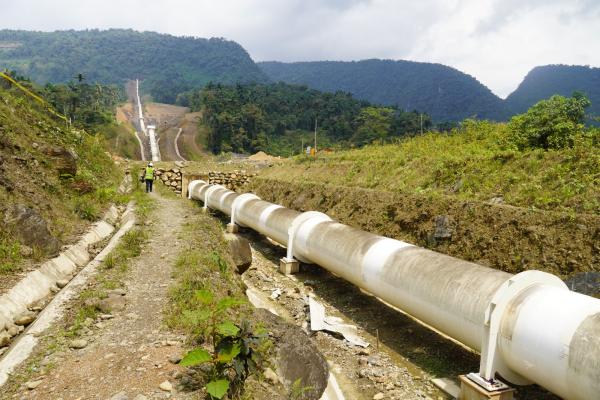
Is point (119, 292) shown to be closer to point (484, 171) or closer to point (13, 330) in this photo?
point (13, 330)

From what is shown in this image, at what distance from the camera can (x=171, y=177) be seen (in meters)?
27.3

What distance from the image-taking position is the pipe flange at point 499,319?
482 centimetres

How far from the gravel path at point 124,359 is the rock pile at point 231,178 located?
2079 centimetres

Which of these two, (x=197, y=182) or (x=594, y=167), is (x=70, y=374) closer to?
(x=594, y=167)

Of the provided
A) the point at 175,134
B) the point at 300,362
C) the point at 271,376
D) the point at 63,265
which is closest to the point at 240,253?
the point at 63,265

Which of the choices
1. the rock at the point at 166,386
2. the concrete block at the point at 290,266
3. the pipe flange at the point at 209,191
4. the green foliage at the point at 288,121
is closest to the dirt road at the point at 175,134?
the green foliage at the point at 288,121

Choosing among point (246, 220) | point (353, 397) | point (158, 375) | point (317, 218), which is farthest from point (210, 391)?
point (246, 220)

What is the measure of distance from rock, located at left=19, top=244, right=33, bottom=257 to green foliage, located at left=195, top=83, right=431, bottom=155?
198 feet

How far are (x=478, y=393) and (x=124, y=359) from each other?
4.29 meters

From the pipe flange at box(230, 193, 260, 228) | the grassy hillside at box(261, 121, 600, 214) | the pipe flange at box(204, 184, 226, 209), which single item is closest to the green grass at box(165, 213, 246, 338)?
the pipe flange at box(230, 193, 260, 228)

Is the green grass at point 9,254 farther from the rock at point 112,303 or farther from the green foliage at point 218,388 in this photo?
the green foliage at point 218,388

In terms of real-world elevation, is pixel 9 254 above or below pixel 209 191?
below

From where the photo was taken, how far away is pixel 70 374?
13.7ft

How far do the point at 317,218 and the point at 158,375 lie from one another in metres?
6.84
